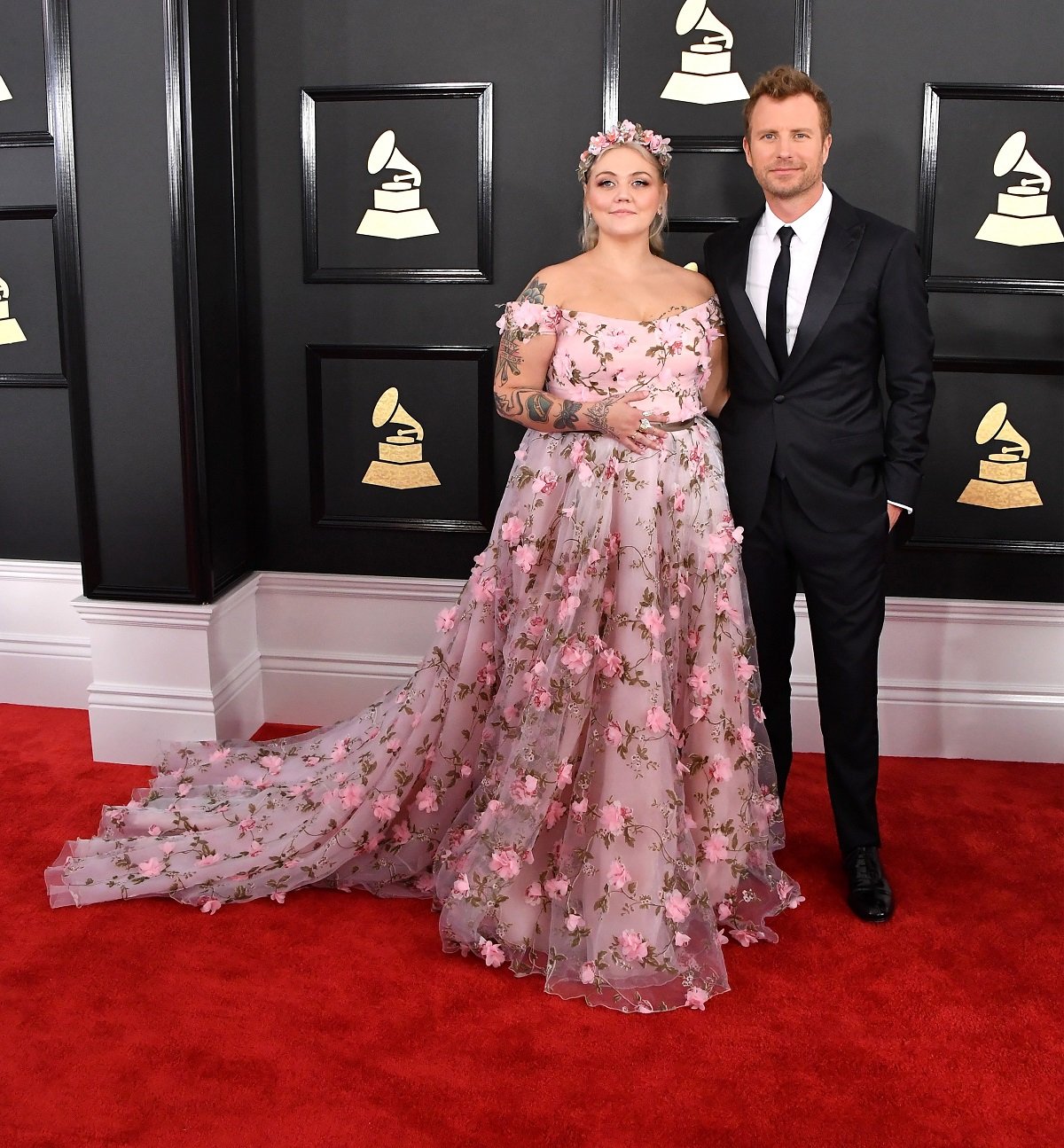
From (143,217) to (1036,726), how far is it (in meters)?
2.83

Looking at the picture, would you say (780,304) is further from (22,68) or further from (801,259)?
(22,68)

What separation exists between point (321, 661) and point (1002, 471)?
205cm

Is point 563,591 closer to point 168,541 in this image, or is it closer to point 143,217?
point 168,541

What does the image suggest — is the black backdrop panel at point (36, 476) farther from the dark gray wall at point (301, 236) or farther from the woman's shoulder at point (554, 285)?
the woman's shoulder at point (554, 285)

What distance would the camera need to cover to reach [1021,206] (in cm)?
316

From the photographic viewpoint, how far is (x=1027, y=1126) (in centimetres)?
195

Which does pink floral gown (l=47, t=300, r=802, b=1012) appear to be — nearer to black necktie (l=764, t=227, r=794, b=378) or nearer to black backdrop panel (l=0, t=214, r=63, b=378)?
black necktie (l=764, t=227, r=794, b=378)

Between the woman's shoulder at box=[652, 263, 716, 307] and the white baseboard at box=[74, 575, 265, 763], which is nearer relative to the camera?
the woman's shoulder at box=[652, 263, 716, 307]

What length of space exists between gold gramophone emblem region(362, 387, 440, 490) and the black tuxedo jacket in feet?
3.78

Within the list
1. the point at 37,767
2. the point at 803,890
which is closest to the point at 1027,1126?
the point at 803,890

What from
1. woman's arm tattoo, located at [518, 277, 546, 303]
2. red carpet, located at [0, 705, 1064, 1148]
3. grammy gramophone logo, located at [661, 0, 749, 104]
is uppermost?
grammy gramophone logo, located at [661, 0, 749, 104]

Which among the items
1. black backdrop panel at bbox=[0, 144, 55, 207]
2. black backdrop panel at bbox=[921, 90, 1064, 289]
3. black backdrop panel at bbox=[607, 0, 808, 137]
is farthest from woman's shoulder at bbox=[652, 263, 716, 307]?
black backdrop panel at bbox=[0, 144, 55, 207]

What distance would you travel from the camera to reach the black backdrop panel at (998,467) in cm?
326

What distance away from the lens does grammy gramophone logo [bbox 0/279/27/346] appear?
357 centimetres
